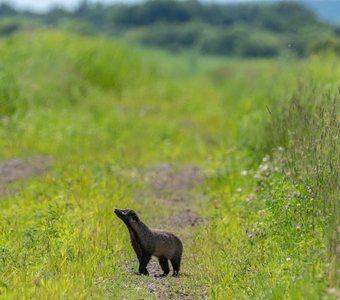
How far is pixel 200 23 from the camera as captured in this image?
168 ft

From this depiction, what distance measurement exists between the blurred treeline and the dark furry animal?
3388 centimetres

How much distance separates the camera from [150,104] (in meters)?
21.4

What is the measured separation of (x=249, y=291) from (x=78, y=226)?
7.89 feet

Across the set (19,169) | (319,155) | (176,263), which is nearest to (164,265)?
(176,263)

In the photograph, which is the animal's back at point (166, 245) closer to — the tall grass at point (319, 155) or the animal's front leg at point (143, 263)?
the animal's front leg at point (143, 263)

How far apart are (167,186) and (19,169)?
7.92 feet

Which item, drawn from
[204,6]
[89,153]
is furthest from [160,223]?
[204,6]

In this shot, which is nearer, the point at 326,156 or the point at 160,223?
the point at 326,156

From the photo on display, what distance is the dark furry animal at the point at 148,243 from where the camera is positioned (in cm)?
715

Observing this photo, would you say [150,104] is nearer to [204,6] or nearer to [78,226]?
[78,226]

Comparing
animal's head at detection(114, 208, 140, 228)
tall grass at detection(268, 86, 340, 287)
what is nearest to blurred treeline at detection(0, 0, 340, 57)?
tall grass at detection(268, 86, 340, 287)

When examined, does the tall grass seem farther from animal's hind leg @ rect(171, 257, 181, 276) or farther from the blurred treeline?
the blurred treeline

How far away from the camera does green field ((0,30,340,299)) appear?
6500 millimetres

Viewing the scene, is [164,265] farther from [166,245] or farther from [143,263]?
[143,263]
